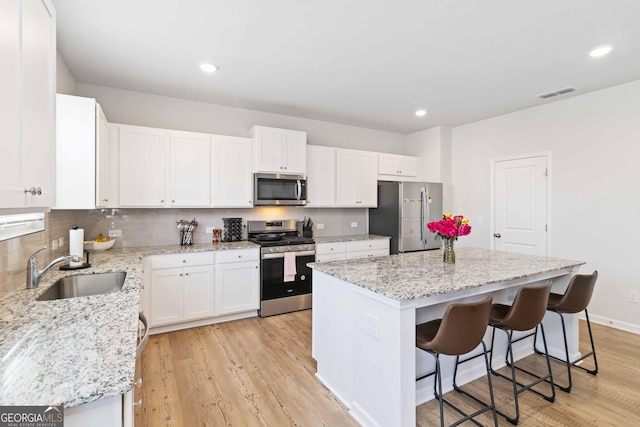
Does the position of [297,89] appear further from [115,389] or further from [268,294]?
[115,389]

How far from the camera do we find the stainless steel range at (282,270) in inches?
151

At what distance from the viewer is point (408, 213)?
474cm

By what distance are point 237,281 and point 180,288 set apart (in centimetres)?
62

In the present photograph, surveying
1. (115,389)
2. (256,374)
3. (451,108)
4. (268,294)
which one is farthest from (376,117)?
(115,389)

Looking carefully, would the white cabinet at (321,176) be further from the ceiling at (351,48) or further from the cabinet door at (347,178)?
the ceiling at (351,48)

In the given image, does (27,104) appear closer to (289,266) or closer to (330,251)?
(289,266)

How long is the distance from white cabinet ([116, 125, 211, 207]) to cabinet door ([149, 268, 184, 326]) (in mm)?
787

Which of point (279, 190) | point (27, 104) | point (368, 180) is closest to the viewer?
point (27, 104)

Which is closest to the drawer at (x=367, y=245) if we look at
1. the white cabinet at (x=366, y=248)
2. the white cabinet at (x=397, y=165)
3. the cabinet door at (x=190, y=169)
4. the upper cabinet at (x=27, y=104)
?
the white cabinet at (x=366, y=248)

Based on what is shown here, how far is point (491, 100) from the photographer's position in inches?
155

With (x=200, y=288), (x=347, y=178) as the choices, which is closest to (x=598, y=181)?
(x=347, y=178)

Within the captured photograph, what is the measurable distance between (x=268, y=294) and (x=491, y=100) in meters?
3.71

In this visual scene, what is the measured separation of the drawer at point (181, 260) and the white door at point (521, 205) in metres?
4.10

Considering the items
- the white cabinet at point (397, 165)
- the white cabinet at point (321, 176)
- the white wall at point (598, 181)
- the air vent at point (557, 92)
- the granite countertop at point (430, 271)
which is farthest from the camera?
the white cabinet at point (397, 165)
